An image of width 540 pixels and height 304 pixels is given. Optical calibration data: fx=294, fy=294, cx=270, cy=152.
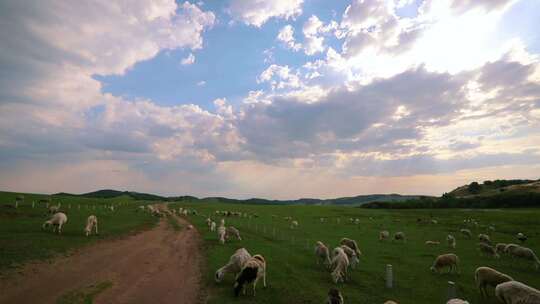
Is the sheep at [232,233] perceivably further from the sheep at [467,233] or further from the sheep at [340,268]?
the sheep at [467,233]

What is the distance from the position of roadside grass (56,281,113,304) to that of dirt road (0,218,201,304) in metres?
0.29

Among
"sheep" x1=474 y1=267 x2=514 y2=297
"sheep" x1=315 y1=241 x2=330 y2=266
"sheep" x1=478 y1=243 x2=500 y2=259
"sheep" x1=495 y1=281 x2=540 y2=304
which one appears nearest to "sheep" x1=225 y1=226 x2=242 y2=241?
"sheep" x1=315 y1=241 x2=330 y2=266

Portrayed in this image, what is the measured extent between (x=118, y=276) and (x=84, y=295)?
12.0ft

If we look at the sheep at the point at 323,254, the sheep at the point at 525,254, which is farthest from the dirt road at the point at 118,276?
the sheep at the point at 525,254

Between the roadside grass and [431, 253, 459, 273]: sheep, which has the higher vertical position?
the roadside grass

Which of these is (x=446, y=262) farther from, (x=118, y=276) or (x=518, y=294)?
(x=118, y=276)

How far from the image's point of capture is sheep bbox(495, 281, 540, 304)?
1184 cm

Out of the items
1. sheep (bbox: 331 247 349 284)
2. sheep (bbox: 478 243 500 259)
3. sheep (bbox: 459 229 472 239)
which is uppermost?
sheep (bbox: 331 247 349 284)

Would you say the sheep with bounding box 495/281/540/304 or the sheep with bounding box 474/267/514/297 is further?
the sheep with bounding box 474/267/514/297

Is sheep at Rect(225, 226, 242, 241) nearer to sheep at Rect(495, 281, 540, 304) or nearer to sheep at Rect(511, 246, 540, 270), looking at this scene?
sheep at Rect(495, 281, 540, 304)

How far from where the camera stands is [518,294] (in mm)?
12352

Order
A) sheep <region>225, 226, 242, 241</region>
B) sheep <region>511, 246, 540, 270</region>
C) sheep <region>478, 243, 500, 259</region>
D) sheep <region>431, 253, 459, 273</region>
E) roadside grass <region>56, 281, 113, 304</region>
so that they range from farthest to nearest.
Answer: sheep <region>225, 226, 242, 241</region>
sheep <region>478, 243, 500, 259</region>
sheep <region>511, 246, 540, 270</region>
sheep <region>431, 253, 459, 273</region>
roadside grass <region>56, 281, 113, 304</region>

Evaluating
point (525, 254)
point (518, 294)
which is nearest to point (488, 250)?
point (525, 254)

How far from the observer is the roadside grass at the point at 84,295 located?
12661mm
